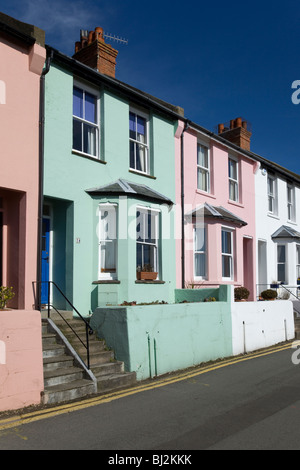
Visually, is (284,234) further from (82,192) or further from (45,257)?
(45,257)

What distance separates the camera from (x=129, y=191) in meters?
11.8

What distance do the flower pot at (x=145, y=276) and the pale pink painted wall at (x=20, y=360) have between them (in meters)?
5.37

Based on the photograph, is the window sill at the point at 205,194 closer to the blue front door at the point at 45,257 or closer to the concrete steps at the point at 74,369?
the blue front door at the point at 45,257

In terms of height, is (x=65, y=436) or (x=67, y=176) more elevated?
(x=67, y=176)

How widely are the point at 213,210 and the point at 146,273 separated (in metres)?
4.29

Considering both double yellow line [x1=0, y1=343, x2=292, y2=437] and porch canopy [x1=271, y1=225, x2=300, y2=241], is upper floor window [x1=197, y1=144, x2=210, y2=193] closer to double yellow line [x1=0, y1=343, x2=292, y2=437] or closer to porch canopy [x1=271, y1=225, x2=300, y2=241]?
porch canopy [x1=271, y1=225, x2=300, y2=241]

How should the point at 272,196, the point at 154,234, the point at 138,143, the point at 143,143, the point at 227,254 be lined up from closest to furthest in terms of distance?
the point at 154,234 → the point at 138,143 → the point at 143,143 → the point at 227,254 → the point at 272,196

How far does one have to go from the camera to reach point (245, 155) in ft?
61.2

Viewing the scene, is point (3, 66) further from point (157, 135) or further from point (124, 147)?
point (157, 135)

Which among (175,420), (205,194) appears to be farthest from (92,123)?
(175,420)

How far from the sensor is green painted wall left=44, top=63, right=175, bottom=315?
35.7 feet

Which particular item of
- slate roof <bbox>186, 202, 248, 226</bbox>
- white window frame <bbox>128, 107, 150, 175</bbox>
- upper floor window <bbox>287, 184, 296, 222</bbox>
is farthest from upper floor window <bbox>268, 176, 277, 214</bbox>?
white window frame <bbox>128, 107, 150, 175</bbox>
